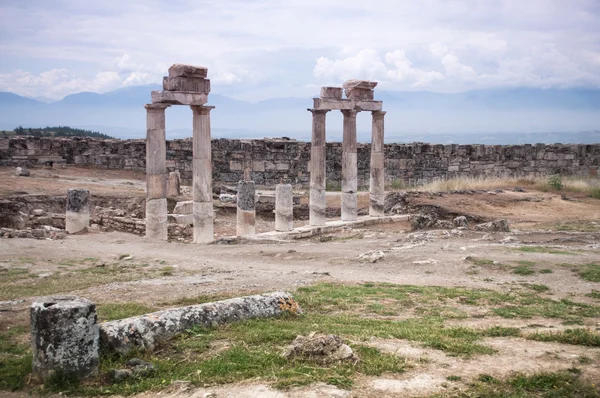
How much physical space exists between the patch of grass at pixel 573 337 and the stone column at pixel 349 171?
631 inches

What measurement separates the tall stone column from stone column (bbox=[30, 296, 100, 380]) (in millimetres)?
13161

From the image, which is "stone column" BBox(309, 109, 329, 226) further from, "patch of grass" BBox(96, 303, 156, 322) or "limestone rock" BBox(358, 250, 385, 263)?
"patch of grass" BBox(96, 303, 156, 322)

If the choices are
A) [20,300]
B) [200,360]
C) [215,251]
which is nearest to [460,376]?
[200,360]

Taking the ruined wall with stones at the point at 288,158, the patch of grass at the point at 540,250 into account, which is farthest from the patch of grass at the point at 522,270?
the ruined wall with stones at the point at 288,158

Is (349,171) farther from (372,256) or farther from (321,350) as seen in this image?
(321,350)

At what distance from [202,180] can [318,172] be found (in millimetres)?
4646

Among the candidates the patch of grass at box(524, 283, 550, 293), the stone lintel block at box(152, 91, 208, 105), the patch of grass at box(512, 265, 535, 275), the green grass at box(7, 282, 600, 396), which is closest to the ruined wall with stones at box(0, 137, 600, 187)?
the stone lintel block at box(152, 91, 208, 105)

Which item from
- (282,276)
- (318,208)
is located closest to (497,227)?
(318,208)

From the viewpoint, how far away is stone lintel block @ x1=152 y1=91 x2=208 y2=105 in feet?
61.3

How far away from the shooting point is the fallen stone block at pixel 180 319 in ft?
22.3

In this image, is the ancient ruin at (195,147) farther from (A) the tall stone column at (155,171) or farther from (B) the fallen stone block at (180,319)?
(B) the fallen stone block at (180,319)

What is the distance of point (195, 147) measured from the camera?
19.9 m

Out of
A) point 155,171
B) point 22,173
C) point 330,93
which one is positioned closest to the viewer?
point 155,171

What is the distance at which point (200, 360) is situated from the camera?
6.61m
